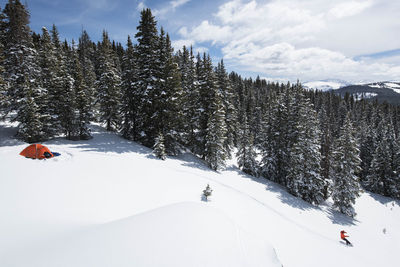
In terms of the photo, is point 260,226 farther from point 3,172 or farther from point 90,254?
point 3,172

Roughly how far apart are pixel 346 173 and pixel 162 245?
28.9m

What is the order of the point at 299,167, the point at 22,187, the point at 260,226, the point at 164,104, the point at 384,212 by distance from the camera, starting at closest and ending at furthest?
the point at 22,187 → the point at 260,226 → the point at 164,104 → the point at 299,167 → the point at 384,212

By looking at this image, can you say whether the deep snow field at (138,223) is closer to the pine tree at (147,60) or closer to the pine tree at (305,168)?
the pine tree at (305,168)

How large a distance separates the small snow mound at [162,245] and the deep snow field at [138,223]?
3 cm

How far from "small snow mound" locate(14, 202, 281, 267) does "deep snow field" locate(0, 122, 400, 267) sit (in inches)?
1.2

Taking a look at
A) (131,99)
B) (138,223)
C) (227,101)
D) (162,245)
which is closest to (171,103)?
(131,99)

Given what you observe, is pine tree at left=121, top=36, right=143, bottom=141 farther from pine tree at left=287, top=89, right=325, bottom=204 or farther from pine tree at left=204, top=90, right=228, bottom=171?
pine tree at left=287, top=89, right=325, bottom=204

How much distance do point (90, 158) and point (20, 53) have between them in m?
19.2

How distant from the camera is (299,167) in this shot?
2462 centimetres

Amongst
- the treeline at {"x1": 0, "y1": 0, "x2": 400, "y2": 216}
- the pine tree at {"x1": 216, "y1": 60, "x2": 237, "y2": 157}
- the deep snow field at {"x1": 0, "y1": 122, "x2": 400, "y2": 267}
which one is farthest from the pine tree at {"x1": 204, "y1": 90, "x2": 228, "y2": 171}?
the pine tree at {"x1": 216, "y1": 60, "x2": 237, "y2": 157}

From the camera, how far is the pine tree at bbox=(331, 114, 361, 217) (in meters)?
25.3

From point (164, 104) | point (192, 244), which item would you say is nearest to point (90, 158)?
point (164, 104)

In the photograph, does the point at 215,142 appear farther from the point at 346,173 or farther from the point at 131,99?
the point at 346,173

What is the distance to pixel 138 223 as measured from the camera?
759 centimetres
